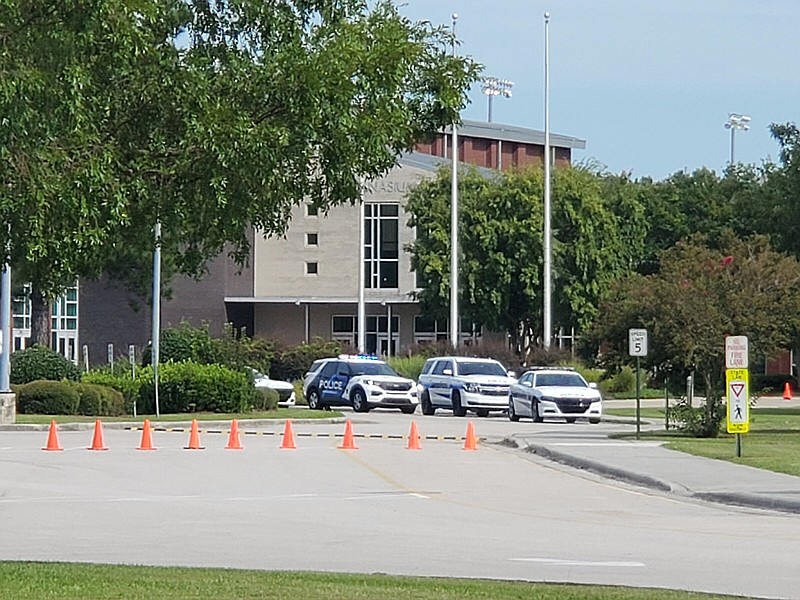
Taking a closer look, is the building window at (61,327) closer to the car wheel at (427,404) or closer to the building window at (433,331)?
the building window at (433,331)

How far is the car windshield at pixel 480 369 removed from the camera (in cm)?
4844

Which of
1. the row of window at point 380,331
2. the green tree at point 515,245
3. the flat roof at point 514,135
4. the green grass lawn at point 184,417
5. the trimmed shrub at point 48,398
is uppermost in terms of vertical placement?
the flat roof at point 514,135

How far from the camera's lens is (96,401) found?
41781mm

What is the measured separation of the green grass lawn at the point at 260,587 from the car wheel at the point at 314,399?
1526 inches

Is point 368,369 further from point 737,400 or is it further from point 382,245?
point 382,245

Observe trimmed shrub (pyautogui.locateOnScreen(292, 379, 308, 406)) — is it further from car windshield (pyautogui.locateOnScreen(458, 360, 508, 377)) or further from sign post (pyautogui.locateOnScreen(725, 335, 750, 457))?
sign post (pyautogui.locateOnScreen(725, 335, 750, 457))

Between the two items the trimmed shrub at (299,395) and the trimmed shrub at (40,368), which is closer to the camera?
the trimmed shrub at (40,368)

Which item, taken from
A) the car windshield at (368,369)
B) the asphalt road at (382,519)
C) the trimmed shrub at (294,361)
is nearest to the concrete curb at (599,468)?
the asphalt road at (382,519)

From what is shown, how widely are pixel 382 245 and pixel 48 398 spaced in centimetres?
4649

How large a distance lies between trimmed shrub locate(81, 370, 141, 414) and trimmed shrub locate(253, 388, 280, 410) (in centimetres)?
350

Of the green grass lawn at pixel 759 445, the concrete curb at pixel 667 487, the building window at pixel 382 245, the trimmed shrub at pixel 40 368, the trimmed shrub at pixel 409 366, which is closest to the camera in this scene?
the concrete curb at pixel 667 487

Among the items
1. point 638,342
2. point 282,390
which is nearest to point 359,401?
point 282,390

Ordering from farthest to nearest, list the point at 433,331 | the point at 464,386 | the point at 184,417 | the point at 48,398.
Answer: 1. the point at 433,331
2. the point at 464,386
3. the point at 48,398
4. the point at 184,417

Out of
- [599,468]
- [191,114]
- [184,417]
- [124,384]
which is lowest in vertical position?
[599,468]
